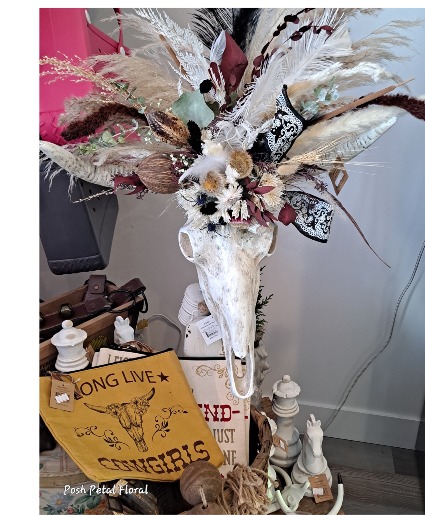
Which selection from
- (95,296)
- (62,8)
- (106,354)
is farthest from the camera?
(95,296)

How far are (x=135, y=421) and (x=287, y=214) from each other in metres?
0.49

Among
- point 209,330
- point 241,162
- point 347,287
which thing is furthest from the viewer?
point 347,287

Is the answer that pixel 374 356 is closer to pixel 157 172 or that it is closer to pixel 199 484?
pixel 199 484

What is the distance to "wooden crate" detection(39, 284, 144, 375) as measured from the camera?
3.29ft

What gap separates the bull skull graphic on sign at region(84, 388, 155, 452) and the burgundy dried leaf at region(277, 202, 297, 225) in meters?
0.43

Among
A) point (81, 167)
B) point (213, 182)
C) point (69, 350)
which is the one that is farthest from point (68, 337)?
point (213, 182)

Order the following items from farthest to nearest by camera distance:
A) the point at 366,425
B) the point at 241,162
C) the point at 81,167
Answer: the point at 366,425, the point at 81,167, the point at 241,162

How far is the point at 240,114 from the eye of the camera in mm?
749

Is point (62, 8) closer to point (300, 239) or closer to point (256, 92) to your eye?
point (256, 92)

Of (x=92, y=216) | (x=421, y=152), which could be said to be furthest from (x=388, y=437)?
(x=92, y=216)

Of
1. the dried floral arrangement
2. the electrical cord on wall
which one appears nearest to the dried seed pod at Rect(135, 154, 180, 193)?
the dried floral arrangement

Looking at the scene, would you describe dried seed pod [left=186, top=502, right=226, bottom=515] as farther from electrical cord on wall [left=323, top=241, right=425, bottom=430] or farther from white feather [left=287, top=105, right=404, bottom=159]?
electrical cord on wall [left=323, top=241, right=425, bottom=430]
